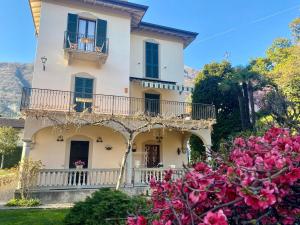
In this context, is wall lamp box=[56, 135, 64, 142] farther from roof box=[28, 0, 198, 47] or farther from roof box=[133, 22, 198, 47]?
roof box=[133, 22, 198, 47]

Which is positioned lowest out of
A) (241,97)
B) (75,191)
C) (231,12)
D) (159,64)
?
(75,191)

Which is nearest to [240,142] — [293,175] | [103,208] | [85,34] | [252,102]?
[293,175]

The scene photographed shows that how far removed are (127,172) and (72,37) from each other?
10805 mm

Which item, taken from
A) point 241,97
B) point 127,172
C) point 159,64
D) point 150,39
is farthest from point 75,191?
point 241,97

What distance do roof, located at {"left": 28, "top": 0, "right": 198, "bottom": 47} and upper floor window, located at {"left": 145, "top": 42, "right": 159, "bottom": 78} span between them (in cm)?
146

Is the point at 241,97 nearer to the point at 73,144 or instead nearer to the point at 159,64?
the point at 159,64

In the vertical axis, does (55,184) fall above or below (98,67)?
below

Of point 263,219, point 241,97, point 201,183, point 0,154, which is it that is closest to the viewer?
point 263,219

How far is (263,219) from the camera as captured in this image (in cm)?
241

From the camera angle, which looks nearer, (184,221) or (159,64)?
(184,221)

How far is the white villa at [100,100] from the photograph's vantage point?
16453 mm

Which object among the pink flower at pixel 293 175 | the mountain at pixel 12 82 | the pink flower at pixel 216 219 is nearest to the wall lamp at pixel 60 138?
the pink flower at pixel 216 219

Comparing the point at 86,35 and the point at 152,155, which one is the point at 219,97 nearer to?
the point at 152,155

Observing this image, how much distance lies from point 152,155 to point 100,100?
6.64m
